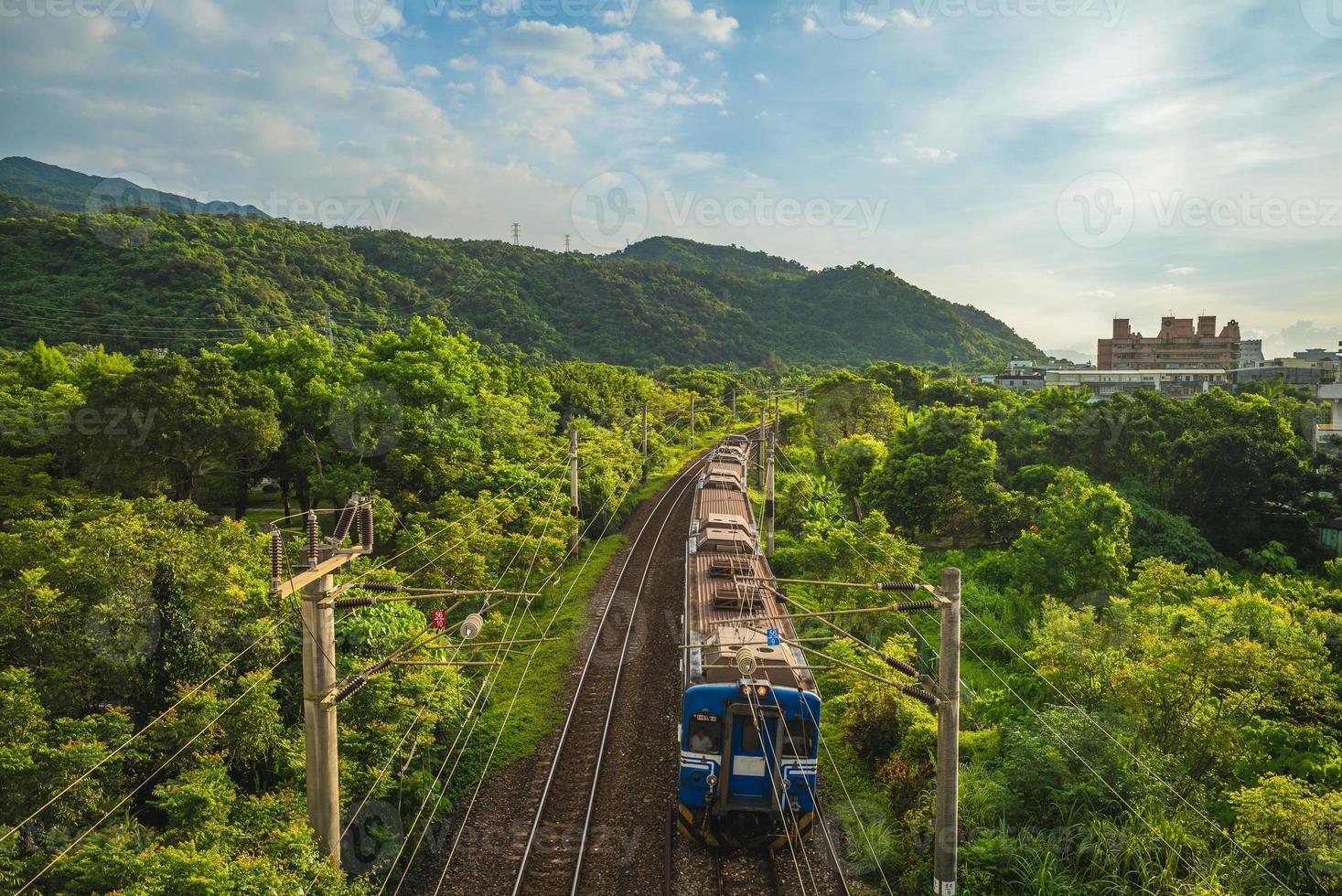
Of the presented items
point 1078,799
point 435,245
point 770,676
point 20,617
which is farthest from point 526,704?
point 435,245

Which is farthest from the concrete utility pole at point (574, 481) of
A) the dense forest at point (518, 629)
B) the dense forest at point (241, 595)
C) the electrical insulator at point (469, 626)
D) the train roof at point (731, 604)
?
the electrical insulator at point (469, 626)

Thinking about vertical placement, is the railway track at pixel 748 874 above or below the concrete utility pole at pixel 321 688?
below

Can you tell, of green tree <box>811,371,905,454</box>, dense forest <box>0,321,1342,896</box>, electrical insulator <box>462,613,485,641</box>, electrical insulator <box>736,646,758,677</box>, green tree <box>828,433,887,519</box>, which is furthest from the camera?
green tree <box>811,371,905,454</box>

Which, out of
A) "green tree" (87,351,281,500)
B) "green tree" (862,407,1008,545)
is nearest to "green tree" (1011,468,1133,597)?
"green tree" (862,407,1008,545)

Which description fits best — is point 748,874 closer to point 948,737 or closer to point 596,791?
point 596,791

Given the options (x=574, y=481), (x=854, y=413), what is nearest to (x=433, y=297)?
(x=854, y=413)

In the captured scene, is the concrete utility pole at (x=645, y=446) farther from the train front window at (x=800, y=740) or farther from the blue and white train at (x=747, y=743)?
the train front window at (x=800, y=740)

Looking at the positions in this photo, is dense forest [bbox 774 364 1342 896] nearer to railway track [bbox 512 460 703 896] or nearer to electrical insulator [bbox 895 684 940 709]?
electrical insulator [bbox 895 684 940 709]
